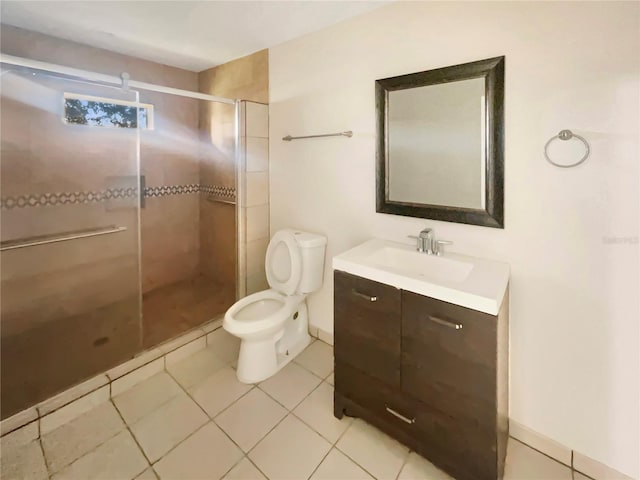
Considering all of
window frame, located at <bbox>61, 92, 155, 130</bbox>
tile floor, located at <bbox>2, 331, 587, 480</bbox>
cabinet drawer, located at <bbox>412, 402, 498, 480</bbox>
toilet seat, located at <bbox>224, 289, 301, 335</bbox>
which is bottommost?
tile floor, located at <bbox>2, 331, 587, 480</bbox>

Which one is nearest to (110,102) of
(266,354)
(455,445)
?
(266,354)

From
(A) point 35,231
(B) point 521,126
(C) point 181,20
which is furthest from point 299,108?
(A) point 35,231

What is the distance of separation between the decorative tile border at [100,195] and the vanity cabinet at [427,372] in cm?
177

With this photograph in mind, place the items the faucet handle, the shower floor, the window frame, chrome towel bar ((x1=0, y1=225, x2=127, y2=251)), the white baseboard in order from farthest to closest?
the window frame < chrome towel bar ((x1=0, y1=225, x2=127, y2=251)) < the shower floor < the faucet handle < the white baseboard

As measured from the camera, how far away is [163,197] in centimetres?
293

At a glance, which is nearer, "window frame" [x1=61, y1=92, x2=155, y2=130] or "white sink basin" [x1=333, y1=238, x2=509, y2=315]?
"white sink basin" [x1=333, y1=238, x2=509, y2=315]

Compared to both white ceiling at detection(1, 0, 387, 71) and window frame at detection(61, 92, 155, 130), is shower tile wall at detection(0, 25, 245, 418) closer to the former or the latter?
window frame at detection(61, 92, 155, 130)

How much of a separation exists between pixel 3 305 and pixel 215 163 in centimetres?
179

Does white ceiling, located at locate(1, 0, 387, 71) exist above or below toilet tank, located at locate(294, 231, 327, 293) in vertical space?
above

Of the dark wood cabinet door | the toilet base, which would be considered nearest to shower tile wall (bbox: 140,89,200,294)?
the toilet base

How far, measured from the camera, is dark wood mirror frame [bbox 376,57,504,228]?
1433 millimetres

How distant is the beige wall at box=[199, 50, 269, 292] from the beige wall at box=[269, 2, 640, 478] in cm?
104

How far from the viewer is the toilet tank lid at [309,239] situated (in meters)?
2.08

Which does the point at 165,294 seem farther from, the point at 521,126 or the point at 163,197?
the point at 521,126
